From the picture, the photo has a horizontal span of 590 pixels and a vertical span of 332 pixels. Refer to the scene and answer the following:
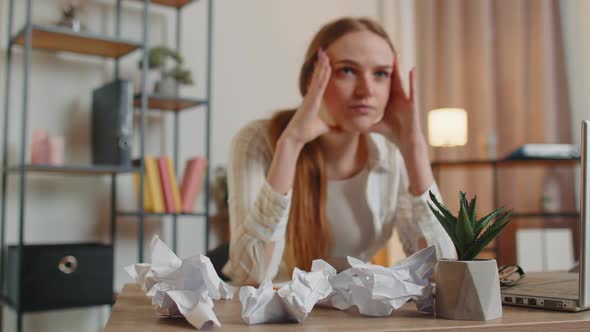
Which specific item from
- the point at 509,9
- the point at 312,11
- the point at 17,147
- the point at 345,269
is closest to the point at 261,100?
the point at 312,11

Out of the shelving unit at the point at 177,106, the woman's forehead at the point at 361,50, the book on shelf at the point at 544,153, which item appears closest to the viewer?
the woman's forehead at the point at 361,50

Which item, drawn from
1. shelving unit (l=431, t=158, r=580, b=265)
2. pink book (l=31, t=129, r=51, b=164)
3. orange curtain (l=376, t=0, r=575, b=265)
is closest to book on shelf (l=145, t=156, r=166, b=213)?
pink book (l=31, t=129, r=51, b=164)

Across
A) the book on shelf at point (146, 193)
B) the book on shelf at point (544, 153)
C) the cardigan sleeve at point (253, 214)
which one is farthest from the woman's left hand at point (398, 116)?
the book on shelf at point (544, 153)

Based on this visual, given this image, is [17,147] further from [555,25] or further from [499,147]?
[555,25]

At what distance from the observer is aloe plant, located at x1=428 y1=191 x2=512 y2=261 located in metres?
0.70

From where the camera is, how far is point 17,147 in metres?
2.48

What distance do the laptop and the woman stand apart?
1.88ft

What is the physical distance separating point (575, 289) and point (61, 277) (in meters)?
1.82

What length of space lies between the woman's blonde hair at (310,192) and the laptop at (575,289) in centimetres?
71

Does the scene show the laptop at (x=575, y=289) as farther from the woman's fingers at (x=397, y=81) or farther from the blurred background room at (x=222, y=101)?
the blurred background room at (x=222, y=101)

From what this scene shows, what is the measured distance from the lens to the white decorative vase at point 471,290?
2.21 ft

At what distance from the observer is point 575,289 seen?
833mm

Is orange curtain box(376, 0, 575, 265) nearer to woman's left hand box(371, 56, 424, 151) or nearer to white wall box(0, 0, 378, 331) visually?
white wall box(0, 0, 378, 331)

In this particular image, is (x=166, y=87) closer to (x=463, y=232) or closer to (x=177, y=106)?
(x=177, y=106)
